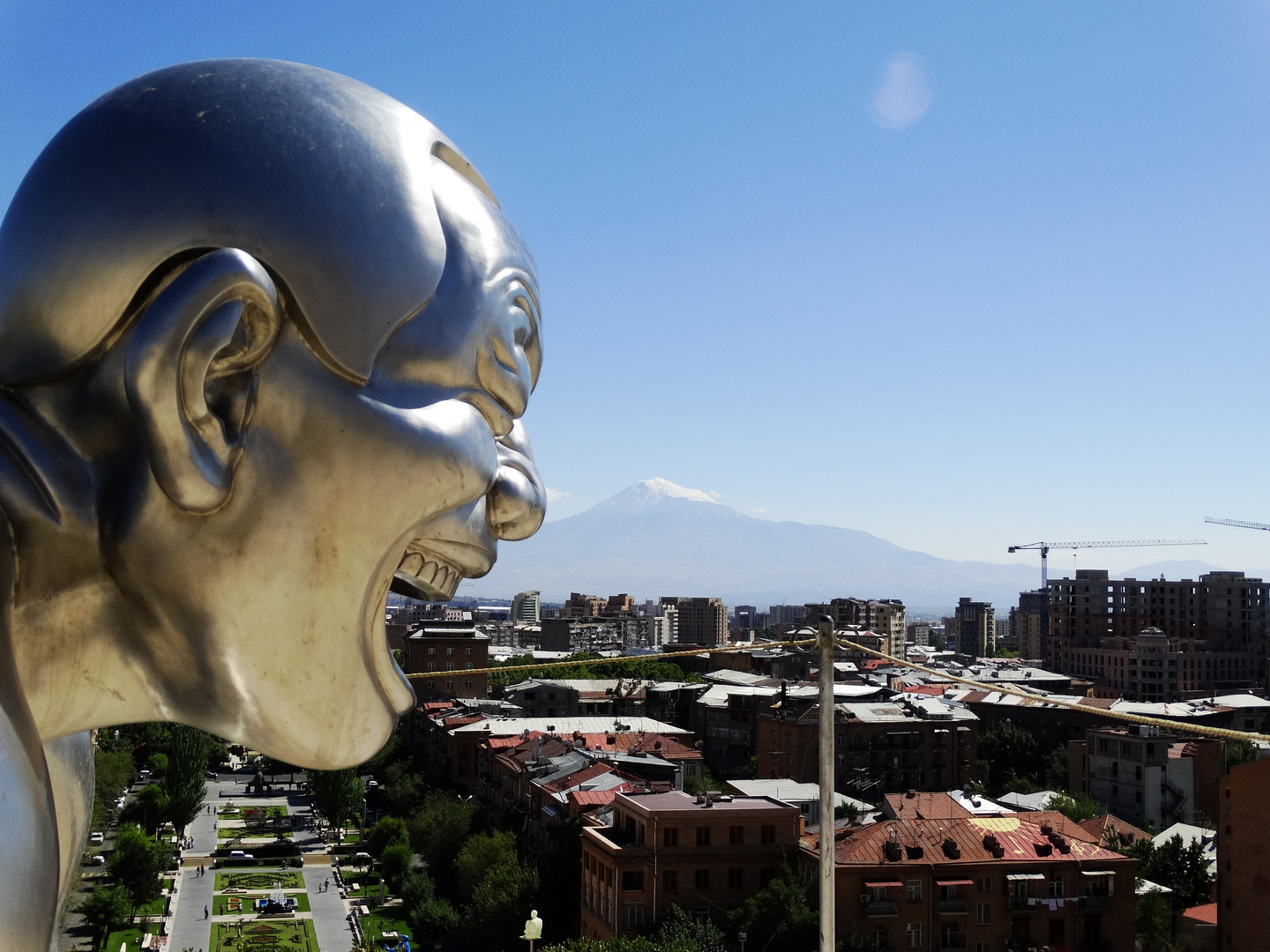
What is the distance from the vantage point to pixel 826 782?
9.07 meters

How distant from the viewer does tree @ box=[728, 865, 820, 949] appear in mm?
27984

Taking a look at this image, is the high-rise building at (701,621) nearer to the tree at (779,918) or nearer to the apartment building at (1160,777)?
the apartment building at (1160,777)

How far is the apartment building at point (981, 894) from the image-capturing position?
29391mm

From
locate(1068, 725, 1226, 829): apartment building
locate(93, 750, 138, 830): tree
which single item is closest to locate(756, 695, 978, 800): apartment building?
locate(1068, 725, 1226, 829): apartment building

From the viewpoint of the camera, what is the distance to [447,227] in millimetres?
2174

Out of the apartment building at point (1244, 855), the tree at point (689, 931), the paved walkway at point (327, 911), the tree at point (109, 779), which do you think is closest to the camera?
the apartment building at point (1244, 855)

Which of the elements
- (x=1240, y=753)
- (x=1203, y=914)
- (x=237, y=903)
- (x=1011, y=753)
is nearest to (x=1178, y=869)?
(x=1203, y=914)

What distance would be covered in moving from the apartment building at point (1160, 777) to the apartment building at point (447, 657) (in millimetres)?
33718

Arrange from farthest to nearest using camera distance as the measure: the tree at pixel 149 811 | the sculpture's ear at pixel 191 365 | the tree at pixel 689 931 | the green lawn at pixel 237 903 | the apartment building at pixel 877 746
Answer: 1. the apartment building at pixel 877 746
2. the tree at pixel 149 811
3. the green lawn at pixel 237 903
4. the tree at pixel 689 931
5. the sculpture's ear at pixel 191 365

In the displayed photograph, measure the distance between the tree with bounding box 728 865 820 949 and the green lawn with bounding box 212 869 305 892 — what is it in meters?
20.9

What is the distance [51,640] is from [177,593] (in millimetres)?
228

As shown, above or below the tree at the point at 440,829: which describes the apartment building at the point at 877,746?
above

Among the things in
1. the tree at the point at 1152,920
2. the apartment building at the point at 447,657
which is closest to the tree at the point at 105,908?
the apartment building at the point at 447,657

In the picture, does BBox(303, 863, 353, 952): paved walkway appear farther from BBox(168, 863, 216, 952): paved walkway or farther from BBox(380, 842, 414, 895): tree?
BBox(168, 863, 216, 952): paved walkway
